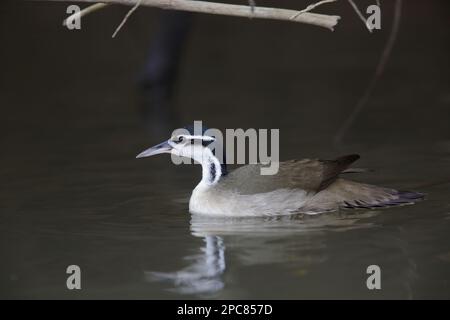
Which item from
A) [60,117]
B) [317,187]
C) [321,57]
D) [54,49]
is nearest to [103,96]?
[60,117]

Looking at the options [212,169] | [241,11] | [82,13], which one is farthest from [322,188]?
[82,13]

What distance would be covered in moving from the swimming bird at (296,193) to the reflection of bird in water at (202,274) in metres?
1.13

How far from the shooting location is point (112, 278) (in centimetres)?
792

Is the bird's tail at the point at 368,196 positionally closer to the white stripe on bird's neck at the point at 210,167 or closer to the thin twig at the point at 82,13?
the white stripe on bird's neck at the point at 210,167

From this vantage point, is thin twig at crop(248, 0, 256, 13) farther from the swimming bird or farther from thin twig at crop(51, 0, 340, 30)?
the swimming bird

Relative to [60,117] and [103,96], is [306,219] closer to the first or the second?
[60,117]

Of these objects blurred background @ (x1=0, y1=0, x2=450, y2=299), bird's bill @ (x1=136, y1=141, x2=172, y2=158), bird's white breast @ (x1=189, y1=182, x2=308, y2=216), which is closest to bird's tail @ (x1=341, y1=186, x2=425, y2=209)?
blurred background @ (x1=0, y1=0, x2=450, y2=299)

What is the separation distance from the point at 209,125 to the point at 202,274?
6.54m

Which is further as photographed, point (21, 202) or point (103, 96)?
point (103, 96)

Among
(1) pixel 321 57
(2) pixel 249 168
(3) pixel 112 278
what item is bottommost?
(3) pixel 112 278

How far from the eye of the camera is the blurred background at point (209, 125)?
7996 millimetres

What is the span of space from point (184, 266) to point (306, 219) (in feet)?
5.93

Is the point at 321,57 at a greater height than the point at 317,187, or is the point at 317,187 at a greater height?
the point at 321,57

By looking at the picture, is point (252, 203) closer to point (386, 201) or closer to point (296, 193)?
point (296, 193)
